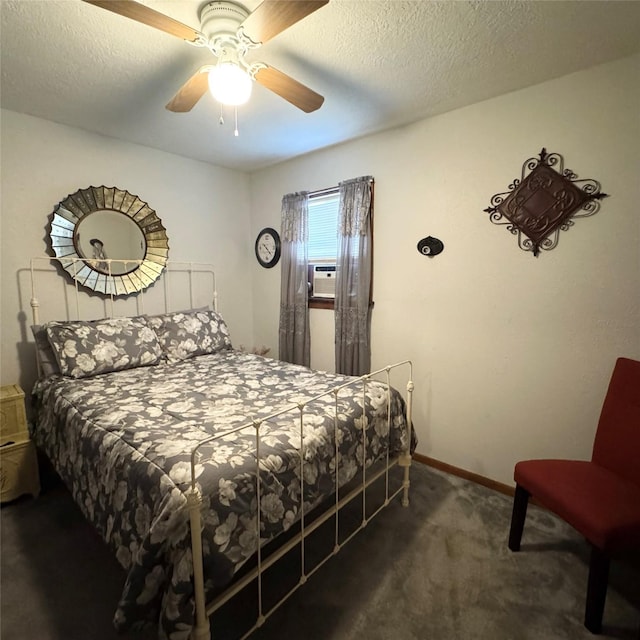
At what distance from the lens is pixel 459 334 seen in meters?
2.41

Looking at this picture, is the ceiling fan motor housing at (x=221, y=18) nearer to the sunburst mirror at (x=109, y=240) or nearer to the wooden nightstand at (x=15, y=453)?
the sunburst mirror at (x=109, y=240)

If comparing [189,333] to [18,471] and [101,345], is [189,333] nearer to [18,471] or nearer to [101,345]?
[101,345]

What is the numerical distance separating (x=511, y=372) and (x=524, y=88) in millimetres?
1704

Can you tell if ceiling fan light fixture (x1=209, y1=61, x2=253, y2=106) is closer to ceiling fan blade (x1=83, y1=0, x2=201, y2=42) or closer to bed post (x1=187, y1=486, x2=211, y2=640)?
ceiling fan blade (x1=83, y1=0, x2=201, y2=42)

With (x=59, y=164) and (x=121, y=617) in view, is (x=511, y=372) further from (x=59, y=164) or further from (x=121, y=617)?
(x=59, y=164)

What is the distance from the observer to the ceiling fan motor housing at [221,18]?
1413mm

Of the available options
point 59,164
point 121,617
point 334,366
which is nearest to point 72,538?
point 121,617

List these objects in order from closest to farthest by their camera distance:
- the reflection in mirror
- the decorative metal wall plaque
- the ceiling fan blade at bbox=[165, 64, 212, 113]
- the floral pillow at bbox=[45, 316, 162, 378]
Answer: the ceiling fan blade at bbox=[165, 64, 212, 113], the decorative metal wall plaque, the floral pillow at bbox=[45, 316, 162, 378], the reflection in mirror

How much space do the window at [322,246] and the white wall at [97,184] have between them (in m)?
0.92

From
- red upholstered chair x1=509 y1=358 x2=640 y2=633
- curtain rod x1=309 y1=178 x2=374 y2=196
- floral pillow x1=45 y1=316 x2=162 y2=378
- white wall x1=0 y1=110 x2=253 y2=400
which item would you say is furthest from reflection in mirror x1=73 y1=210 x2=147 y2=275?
red upholstered chair x1=509 y1=358 x2=640 y2=633

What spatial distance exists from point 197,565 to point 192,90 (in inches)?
77.5

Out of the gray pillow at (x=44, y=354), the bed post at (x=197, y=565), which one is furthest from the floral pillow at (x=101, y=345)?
the bed post at (x=197, y=565)

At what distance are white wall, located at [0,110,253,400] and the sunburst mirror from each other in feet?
0.28

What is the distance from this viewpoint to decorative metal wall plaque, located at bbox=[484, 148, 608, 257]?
190cm
